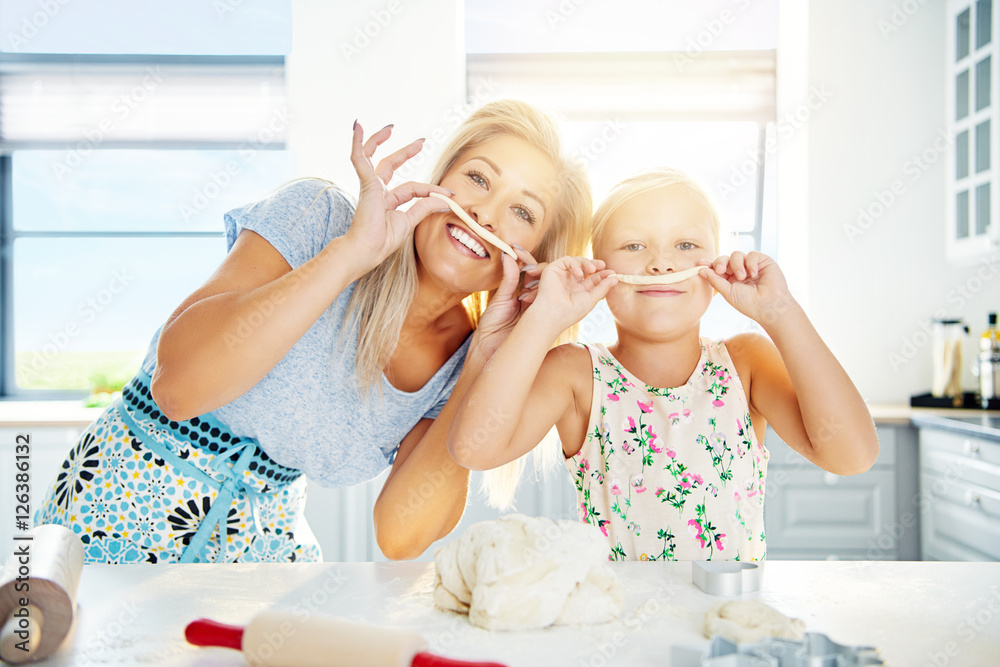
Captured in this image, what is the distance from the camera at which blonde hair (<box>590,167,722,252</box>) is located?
113cm

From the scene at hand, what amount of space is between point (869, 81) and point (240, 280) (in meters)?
3.04

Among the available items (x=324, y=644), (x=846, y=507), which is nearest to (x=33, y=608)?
(x=324, y=644)

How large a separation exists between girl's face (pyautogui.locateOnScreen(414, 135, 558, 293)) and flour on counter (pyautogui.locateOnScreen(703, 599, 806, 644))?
0.64 meters

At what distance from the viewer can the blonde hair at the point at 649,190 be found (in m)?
1.13

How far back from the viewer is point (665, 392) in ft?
3.72

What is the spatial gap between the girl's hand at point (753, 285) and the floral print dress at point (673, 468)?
17 cm

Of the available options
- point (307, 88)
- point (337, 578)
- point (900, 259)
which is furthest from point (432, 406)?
point (900, 259)

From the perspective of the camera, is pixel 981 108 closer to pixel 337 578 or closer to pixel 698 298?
pixel 698 298
